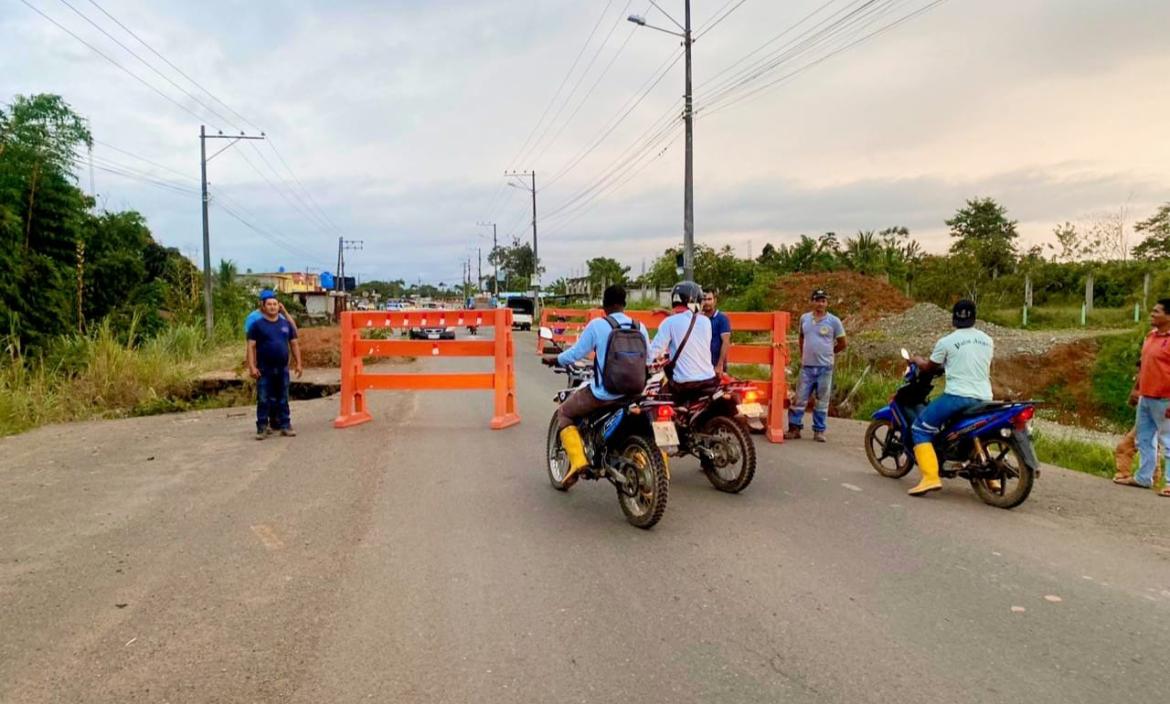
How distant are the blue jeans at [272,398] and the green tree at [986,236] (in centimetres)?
3840

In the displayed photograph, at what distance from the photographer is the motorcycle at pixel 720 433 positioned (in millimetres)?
6336

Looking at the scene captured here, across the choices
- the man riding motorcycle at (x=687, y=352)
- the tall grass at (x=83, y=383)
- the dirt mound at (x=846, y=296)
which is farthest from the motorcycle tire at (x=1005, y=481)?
the dirt mound at (x=846, y=296)

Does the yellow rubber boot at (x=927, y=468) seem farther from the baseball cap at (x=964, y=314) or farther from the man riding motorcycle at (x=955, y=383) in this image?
the baseball cap at (x=964, y=314)

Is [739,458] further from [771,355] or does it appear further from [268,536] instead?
[268,536]

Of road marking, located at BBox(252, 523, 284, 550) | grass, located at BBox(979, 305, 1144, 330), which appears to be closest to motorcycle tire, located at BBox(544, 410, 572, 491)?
road marking, located at BBox(252, 523, 284, 550)

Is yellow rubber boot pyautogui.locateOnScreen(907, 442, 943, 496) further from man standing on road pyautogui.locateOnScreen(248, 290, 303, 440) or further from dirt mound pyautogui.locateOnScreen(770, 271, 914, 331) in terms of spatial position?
dirt mound pyautogui.locateOnScreen(770, 271, 914, 331)

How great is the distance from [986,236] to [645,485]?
51.5m

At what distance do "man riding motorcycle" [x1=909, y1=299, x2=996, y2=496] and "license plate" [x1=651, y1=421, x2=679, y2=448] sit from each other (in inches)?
96.3

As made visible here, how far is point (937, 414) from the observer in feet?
20.6

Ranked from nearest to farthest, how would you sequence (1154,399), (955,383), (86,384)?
(955,383) < (1154,399) < (86,384)

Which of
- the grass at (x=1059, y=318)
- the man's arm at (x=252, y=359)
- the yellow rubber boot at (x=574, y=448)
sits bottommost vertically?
the yellow rubber boot at (x=574, y=448)

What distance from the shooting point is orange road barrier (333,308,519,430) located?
10.0 m

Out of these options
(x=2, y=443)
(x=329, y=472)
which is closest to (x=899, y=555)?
(x=329, y=472)

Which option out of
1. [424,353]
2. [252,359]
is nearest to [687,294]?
[424,353]
